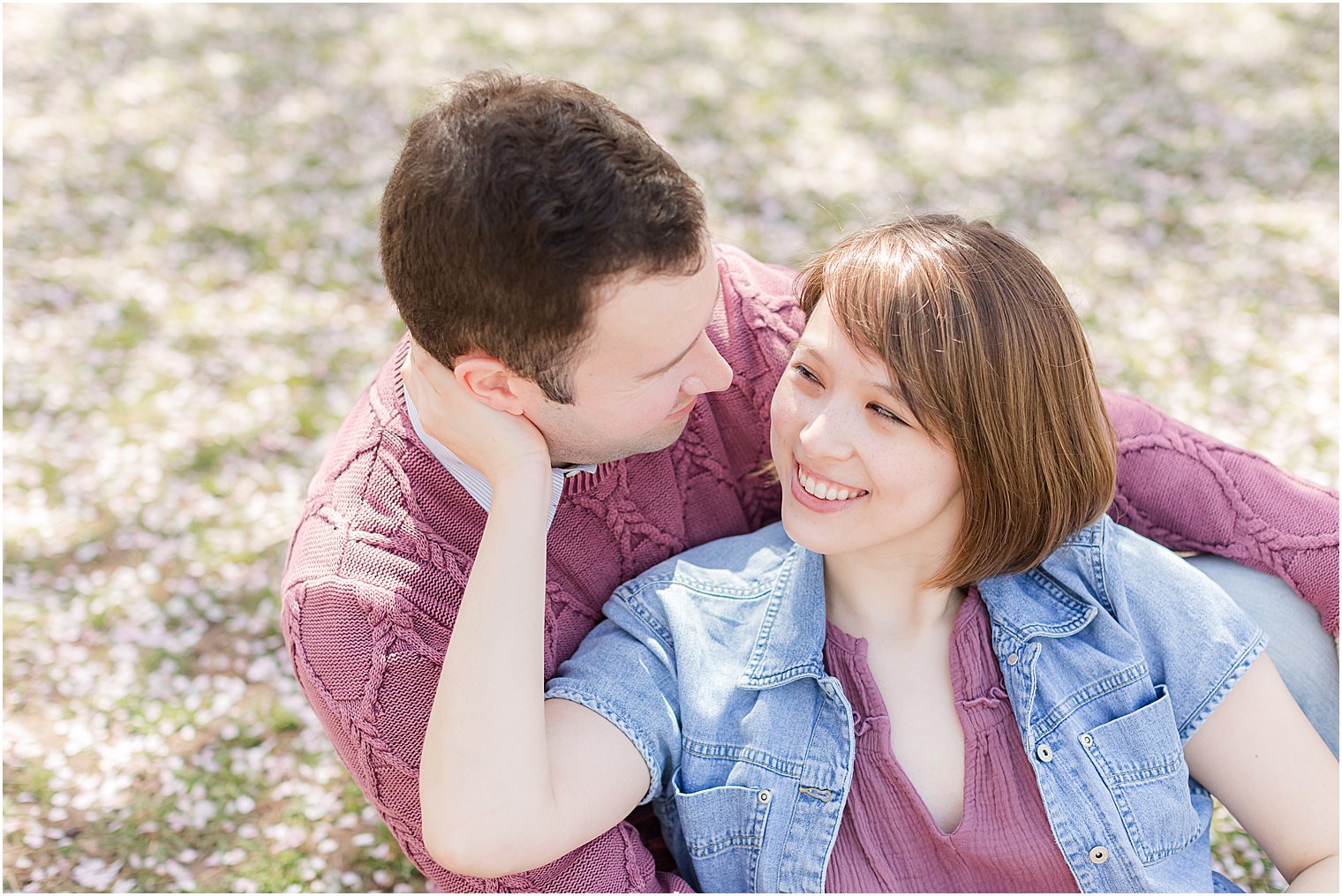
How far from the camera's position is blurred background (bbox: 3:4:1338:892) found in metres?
3.55

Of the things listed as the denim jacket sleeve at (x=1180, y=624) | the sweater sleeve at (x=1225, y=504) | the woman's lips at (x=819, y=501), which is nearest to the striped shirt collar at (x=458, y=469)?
the woman's lips at (x=819, y=501)

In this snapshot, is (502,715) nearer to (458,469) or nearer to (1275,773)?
(458,469)

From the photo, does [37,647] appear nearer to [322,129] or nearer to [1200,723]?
[1200,723]

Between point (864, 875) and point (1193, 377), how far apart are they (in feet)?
11.8

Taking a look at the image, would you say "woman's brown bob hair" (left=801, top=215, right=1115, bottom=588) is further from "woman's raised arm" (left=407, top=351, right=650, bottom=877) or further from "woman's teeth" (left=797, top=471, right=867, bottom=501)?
"woman's raised arm" (left=407, top=351, right=650, bottom=877)

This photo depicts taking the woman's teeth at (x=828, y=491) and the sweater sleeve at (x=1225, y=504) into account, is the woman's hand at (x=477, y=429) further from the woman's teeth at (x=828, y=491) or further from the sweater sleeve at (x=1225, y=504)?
the sweater sleeve at (x=1225, y=504)

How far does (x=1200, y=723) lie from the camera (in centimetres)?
236

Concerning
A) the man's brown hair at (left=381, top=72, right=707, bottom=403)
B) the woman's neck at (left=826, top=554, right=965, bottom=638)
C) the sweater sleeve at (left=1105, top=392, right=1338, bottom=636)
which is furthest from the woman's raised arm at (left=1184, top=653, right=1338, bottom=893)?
the man's brown hair at (left=381, top=72, right=707, bottom=403)

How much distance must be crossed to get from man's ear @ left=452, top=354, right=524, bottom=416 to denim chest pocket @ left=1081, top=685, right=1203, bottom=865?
1350 millimetres

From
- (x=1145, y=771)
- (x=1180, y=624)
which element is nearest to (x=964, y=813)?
(x=1145, y=771)

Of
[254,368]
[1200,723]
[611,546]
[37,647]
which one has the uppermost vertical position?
[611,546]

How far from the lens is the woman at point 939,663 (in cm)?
223

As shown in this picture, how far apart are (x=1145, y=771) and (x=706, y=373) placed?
121 cm

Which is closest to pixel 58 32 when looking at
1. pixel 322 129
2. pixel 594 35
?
pixel 322 129
